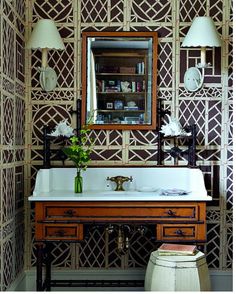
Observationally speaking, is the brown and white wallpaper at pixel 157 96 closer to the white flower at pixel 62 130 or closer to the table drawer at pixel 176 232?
the white flower at pixel 62 130

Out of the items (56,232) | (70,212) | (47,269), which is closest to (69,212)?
(70,212)

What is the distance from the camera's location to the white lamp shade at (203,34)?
3891mm

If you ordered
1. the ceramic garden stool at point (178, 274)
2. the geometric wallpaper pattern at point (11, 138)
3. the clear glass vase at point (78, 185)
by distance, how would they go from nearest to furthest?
the ceramic garden stool at point (178, 274) → the geometric wallpaper pattern at point (11, 138) → the clear glass vase at point (78, 185)

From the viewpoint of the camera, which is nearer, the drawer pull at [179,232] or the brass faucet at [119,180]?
the drawer pull at [179,232]

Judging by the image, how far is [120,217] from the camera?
11.6 ft

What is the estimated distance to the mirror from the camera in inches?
162

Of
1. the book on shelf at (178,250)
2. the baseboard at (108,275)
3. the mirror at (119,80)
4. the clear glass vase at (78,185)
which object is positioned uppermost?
the mirror at (119,80)

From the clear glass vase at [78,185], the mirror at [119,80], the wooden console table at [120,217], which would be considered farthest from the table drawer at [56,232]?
the mirror at [119,80]

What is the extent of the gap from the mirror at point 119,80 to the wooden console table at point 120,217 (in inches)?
32.5

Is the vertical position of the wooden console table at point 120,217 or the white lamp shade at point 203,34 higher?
the white lamp shade at point 203,34

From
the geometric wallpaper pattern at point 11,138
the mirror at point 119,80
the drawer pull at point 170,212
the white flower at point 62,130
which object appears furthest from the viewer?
the mirror at point 119,80

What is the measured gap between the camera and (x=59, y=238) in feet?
11.5

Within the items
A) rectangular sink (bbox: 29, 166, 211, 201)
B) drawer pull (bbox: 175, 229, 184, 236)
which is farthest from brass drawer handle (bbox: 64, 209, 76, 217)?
drawer pull (bbox: 175, 229, 184, 236)

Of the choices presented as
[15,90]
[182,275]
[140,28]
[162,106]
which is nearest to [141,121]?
[162,106]
